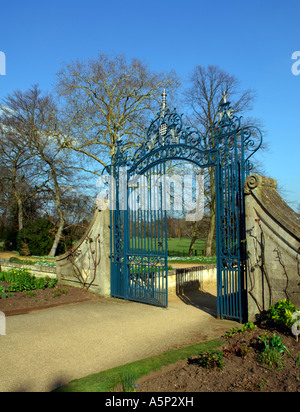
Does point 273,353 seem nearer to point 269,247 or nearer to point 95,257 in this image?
point 269,247

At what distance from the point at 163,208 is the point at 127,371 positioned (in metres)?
4.43

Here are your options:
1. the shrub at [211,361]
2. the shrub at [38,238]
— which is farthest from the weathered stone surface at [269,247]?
the shrub at [38,238]

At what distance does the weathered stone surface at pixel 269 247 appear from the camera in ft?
18.7

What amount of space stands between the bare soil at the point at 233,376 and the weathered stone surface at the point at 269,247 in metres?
1.30

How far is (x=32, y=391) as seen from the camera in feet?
12.8

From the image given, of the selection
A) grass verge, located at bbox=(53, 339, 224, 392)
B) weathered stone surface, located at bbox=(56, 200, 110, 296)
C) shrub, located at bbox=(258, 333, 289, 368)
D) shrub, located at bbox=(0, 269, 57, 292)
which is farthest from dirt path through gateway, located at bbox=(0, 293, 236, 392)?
shrub, located at bbox=(0, 269, 57, 292)

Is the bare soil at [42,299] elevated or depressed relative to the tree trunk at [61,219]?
depressed

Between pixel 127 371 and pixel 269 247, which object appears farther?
pixel 269 247

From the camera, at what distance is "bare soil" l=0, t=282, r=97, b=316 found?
8212mm

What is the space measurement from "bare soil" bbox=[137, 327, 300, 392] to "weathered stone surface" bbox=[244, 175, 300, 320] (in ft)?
4.26

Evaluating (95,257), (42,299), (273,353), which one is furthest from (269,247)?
(42,299)

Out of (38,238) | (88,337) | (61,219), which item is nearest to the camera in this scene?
(88,337)

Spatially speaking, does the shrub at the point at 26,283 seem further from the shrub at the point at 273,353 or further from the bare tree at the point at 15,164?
the bare tree at the point at 15,164

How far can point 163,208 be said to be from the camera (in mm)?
8234
